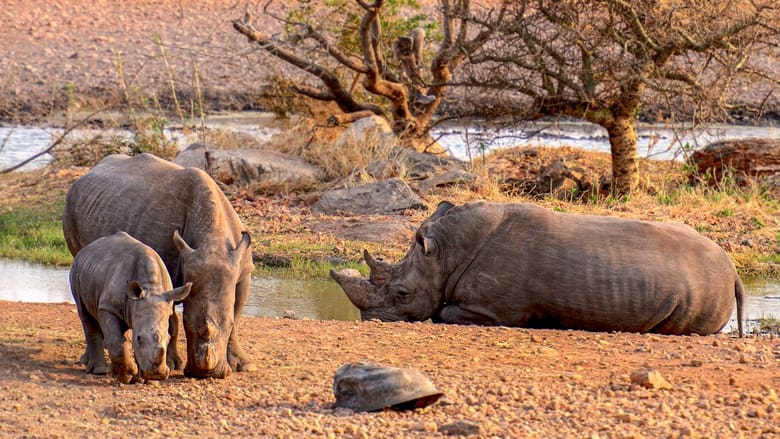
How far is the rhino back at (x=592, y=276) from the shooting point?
888 cm

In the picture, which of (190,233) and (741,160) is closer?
(190,233)

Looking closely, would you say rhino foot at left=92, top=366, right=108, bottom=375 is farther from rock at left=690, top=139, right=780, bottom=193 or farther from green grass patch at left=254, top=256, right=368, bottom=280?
rock at left=690, top=139, right=780, bottom=193

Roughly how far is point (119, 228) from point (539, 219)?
3.32 meters

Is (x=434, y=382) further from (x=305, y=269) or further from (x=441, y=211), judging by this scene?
(x=305, y=269)

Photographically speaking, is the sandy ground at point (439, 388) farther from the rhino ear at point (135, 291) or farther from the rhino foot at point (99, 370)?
the rhino ear at point (135, 291)

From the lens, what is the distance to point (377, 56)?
56.2 feet

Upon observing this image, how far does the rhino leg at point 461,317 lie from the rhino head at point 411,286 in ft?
0.37

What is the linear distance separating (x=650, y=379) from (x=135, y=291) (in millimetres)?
2840

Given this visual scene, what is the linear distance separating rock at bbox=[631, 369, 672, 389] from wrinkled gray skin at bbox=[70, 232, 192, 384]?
250 centimetres

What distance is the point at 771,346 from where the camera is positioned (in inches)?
318

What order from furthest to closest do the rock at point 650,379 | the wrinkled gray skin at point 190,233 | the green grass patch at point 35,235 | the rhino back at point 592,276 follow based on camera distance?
the green grass patch at point 35,235, the rhino back at point 592,276, the wrinkled gray skin at point 190,233, the rock at point 650,379

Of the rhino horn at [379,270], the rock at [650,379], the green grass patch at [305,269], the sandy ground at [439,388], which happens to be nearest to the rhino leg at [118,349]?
the sandy ground at [439,388]

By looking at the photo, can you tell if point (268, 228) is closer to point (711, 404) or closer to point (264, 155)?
point (264, 155)

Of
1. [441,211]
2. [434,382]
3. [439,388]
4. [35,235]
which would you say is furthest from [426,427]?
[35,235]
